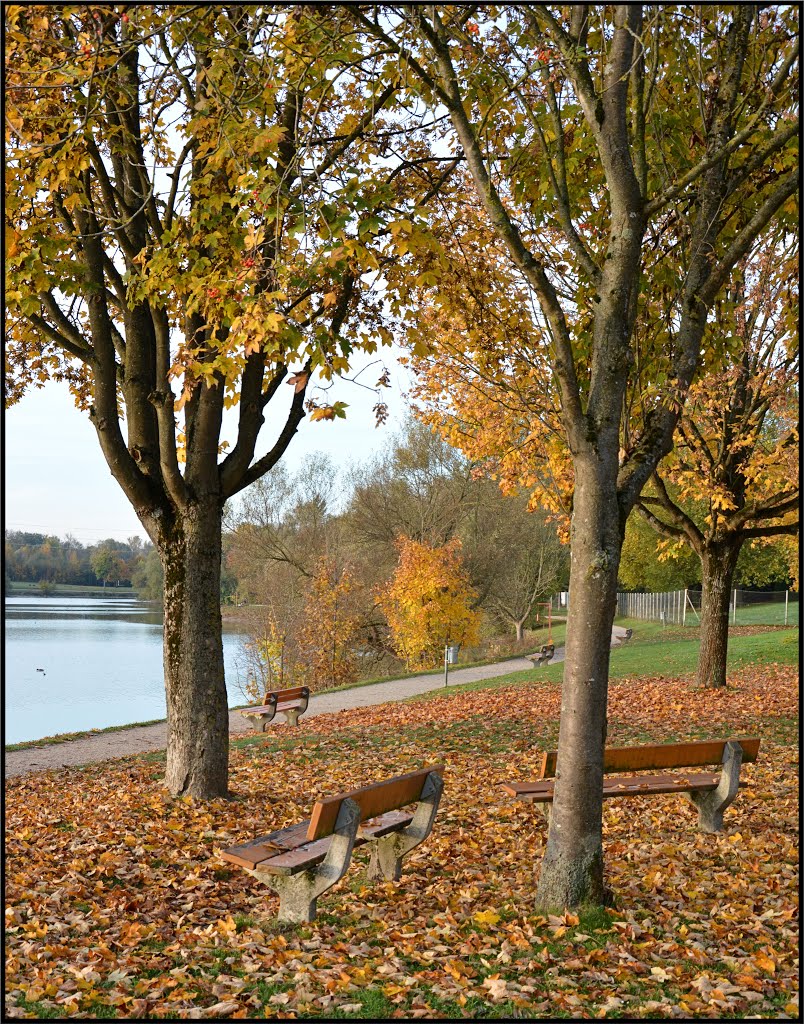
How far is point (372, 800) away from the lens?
17.1ft

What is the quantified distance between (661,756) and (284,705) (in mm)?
9776

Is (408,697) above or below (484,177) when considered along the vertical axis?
below

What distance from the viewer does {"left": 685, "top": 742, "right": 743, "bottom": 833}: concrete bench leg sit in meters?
6.44

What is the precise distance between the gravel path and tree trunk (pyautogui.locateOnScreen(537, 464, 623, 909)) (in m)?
8.12

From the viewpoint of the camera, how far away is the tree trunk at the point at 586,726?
4957mm

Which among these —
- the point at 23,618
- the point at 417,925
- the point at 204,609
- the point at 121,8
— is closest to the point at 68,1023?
the point at 417,925

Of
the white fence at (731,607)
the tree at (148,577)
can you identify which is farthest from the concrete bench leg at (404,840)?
the white fence at (731,607)

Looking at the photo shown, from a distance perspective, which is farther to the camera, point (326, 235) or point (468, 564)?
point (468, 564)

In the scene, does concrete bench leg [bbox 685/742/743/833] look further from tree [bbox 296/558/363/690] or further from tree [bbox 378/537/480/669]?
tree [bbox 296/558/363/690]

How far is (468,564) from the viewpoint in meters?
33.8

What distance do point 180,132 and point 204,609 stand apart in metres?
4.88

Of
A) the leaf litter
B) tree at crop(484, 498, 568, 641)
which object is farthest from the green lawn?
the leaf litter

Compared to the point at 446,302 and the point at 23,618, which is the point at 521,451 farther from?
the point at 23,618

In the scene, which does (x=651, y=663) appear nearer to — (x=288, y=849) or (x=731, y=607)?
(x=288, y=849)
